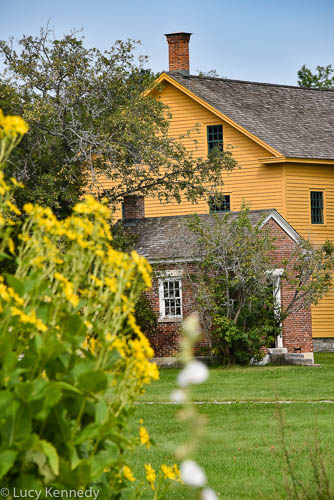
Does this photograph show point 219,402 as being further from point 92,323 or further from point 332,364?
point 92,323

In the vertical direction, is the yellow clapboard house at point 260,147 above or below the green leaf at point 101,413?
above

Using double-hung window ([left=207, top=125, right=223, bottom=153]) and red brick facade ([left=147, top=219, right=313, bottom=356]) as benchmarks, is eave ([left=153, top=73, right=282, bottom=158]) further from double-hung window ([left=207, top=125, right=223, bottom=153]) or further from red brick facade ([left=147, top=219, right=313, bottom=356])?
red brick facade ([left=147, top=219, right=313, bottom=356])

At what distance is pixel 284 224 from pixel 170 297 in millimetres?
4620

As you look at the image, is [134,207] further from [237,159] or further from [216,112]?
[216,112]

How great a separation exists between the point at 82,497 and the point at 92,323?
2.25ft

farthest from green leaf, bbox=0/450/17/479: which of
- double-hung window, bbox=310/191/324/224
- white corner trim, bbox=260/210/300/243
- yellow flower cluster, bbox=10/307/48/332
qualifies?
double-hung window, bbox=310/191/324/224

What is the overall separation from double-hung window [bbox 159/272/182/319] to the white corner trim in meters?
3.66

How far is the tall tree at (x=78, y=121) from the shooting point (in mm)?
26609

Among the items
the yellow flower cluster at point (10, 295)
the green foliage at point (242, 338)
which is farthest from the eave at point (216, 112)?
the yellow flower cluster at point (10, 295)

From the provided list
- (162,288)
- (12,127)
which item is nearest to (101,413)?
(12,127)

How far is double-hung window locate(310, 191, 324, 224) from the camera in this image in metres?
33.5

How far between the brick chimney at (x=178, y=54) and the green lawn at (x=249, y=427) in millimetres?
15581

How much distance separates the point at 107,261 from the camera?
3.41 m

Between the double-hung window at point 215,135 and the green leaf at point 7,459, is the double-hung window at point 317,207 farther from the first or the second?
the green leaf at point 7,459
